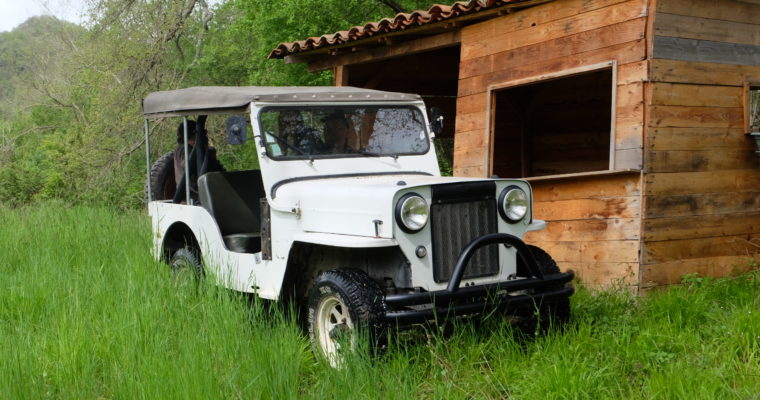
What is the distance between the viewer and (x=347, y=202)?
5.21 metres

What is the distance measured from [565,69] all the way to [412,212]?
3.35m

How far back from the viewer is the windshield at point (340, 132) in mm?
6102

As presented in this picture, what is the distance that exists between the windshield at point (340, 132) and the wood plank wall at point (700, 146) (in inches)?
78.8

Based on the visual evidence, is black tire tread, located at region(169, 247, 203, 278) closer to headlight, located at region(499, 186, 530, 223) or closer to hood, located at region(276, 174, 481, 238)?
hood, located at region(276, 174, 481, 238)

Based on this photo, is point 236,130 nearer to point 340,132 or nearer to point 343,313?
point 340,132

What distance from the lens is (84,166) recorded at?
17734 millimetres

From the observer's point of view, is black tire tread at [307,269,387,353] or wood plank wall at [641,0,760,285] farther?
wood plank wall at [641,0,760,285]

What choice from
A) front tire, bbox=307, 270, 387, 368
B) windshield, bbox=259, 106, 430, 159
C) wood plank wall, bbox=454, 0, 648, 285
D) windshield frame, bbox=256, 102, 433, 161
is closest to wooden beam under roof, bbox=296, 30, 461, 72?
wood plank wall, bbox=454, 0, 648, 285

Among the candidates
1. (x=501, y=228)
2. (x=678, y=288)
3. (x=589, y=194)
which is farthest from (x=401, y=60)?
(x=501, y=228)

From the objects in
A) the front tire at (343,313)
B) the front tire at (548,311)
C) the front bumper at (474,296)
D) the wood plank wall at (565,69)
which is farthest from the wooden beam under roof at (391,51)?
the front tire at (343,313)

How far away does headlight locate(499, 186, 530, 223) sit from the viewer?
5305 mm

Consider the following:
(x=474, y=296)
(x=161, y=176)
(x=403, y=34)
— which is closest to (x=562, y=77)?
(x=403, y=34)

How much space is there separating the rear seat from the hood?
984mm

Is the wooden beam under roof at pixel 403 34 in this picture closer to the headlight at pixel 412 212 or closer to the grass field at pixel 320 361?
the grass field at pixel 320 361
